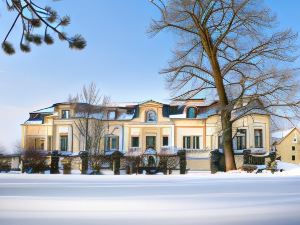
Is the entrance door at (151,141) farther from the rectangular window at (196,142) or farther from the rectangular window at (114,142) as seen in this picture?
the rectangular window at (196,142)

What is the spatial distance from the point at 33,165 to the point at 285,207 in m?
20.0

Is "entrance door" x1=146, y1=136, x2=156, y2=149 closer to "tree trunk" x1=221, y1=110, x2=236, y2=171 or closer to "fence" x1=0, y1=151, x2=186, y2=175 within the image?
"fence" x1=0, y1=151, x2=186, y2=175

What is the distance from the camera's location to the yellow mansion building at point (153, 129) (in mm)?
40906

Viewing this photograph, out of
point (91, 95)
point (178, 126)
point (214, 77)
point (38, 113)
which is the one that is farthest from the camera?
point (38, 113)

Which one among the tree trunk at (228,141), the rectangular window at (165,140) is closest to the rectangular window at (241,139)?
the rectangular window at (165,140)

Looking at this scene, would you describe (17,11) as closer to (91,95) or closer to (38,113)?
(91,95)

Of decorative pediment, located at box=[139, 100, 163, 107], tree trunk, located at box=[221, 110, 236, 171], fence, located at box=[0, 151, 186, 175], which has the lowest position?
fence, located at box=[0, 151, 186, 175]

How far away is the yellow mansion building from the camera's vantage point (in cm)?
4091

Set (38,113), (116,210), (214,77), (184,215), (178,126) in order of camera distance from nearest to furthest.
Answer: (184,215)
(116,210)
(214,77)
(178,126)
(38,113)

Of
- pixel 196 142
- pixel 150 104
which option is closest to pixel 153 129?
pixel 150 104

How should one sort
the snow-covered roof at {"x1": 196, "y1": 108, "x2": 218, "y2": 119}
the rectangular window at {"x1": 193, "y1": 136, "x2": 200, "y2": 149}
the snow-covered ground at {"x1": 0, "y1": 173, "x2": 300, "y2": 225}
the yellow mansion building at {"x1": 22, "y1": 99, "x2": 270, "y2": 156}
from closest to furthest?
the snow-covered ground at {"x1": 0, "y1": 173, "x2": 300, "y2": 225}
the yellow mansion building at {"x1": 22, "y1": 99, "x2": 270, "y2": 156}
the snow-covered roof at {"x1": 196, "y1": 108, "x2": 218, "y2": 119}
the rectangular window at {"x1": 193, "y1": 136, "x2": 200, "y2": 149}

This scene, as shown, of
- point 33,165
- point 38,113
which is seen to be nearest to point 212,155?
point 33,165

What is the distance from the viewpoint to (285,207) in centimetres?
539

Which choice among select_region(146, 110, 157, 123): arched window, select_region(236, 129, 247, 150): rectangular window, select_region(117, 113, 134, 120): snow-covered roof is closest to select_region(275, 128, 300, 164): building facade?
select_region(236, 129, 247, 150): rectangular window
